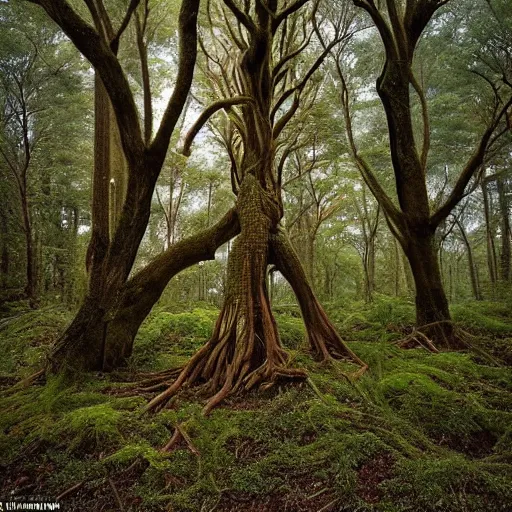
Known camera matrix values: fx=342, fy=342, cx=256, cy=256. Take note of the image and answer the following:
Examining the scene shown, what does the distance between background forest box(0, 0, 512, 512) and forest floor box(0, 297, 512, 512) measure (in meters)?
0.02

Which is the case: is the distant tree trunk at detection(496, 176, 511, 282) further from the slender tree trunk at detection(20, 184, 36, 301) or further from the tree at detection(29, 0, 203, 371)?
the slender tree trunk at detection(20, 184, 36, 301)

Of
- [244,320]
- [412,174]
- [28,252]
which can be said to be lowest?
[244,320]

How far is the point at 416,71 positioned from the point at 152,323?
9.71 m

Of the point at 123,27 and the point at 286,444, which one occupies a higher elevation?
the point at 123,27

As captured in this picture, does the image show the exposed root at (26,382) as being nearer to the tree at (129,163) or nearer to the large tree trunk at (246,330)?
the tree at (129,163)

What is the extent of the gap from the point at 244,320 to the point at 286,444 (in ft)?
5.72

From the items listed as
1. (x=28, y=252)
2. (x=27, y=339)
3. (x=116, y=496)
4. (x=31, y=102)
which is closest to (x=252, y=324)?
(x=116, y=496)

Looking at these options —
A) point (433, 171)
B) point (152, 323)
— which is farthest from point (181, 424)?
point (433, 171)

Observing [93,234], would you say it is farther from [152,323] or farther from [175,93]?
[152,323]

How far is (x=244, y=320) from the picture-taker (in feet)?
14.0

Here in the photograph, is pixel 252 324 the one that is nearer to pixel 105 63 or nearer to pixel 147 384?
pixel 147 384

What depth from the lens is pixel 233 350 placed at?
4219 mm

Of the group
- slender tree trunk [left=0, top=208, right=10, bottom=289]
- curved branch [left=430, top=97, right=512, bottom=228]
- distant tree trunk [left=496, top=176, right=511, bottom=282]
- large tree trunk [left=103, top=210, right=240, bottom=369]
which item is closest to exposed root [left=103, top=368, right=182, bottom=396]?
large tree trunk [left=103, top=210, right=240, bottom=369]

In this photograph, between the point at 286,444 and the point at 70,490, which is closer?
the point at 70,490
